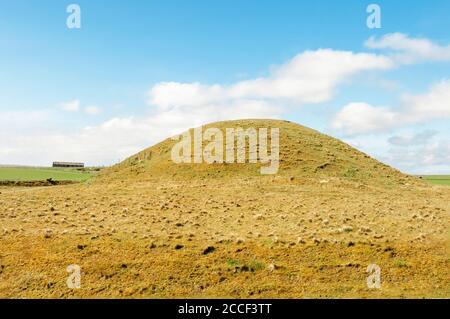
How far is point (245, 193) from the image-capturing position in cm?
3641

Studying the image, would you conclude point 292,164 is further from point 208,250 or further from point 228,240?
point 208,250

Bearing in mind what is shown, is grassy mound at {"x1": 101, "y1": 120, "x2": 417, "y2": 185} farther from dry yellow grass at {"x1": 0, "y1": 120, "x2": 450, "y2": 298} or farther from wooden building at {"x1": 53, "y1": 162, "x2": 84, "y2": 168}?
wooden building at {"x1": 53, "y1": 162, "x2": 84, "y2": 168}

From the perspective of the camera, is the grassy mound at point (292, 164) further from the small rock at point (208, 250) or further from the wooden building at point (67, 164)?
the wooden building at point (67, 164)

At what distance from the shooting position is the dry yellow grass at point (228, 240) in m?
17.1

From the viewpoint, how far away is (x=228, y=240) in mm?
21734

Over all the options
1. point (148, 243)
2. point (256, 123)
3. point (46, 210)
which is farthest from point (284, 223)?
point (256, 123)

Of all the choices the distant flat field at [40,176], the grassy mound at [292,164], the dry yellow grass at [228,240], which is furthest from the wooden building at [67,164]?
the dry yellow grass at [228,240]

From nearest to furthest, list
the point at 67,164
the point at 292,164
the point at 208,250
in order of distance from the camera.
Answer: the point at 208,250 → the point at 292,164 → the point at 67,164

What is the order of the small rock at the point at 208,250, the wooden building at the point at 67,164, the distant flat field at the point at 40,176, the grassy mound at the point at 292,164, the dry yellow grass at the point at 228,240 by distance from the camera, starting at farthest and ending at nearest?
the wooden building at the point at 67,164 < the distant flat field at the point at 40,176 < the grassy mound at the point at 292,164 < the small rock at the point at 208,250 < the dry yellow grass at the point at 228,240

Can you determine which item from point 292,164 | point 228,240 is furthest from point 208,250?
point 292,164

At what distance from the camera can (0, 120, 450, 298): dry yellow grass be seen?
17125 millimetres

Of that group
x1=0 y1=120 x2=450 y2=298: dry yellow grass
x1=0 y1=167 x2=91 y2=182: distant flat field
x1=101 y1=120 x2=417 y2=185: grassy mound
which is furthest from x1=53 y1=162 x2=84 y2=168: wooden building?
x1=0 y1=120 x2=450 y2=298: dry yellow grass
